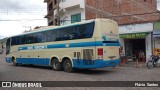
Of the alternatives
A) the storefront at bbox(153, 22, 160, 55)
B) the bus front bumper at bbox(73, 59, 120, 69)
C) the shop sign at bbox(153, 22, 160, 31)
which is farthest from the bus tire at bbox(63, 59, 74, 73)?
the shop sign at bbox(153, 22, 160, 31)

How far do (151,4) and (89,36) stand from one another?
114 ft

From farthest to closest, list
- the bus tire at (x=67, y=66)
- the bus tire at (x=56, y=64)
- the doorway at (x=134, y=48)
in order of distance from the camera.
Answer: the doorway at (x=134, y=48), the bus tire at (x=56, y=64), the bus tire at (x=67, y=66)

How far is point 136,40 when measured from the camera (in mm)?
23719

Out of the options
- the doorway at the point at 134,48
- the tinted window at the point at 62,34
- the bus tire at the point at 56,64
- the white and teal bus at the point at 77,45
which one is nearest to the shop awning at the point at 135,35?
the doorway at the point at 134,48

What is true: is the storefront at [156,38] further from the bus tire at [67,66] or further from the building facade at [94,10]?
the bus tire at [67,66]

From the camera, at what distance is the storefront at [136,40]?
19.8 m

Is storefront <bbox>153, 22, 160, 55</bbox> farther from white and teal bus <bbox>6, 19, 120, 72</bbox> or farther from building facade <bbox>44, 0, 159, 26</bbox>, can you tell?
white and teal bus <bbox>6, 19, 120, 72</bbox>

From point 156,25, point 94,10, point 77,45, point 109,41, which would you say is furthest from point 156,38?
point 94,10

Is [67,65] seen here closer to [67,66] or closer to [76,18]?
[67,66]

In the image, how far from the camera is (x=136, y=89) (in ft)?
29.2

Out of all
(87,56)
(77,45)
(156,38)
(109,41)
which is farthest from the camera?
(156,38)

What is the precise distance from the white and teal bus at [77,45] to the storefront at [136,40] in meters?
6.10

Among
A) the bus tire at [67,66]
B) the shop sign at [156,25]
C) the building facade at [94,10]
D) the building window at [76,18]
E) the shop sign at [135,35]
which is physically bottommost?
the bus tire at [67,66]

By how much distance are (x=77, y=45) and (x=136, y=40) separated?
37.4 feet
